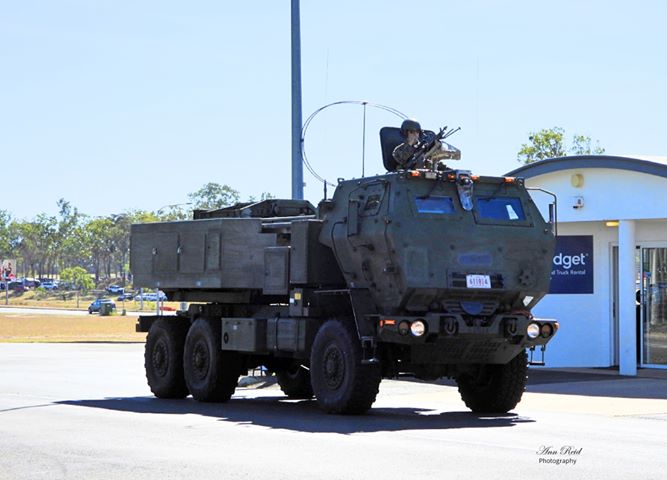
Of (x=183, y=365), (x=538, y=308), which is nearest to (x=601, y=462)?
(x=183, y=365)

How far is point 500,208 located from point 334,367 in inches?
115

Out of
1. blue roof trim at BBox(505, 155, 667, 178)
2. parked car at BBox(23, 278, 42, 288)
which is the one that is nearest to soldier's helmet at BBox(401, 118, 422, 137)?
blue roof trim at BBox(505, 155, 667, 178)

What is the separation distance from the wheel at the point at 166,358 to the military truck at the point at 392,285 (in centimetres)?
103

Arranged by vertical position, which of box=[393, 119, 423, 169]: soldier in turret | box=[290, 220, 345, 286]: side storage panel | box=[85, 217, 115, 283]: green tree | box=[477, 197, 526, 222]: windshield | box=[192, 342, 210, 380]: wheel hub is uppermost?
box=[85, 217, 115, 283]: green tree

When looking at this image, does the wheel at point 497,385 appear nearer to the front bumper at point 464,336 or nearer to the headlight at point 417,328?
the front bumper at point 464,336

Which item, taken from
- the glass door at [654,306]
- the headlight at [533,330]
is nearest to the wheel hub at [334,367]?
the headlight at [533,330]

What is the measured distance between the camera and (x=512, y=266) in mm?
16828

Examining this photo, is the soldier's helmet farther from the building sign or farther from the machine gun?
the building sign

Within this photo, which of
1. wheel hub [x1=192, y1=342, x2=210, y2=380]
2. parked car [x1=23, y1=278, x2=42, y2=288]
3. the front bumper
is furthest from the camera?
parked car [x1=23, y1=278, x2=42, y2=288]

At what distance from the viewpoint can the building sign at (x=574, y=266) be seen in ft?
83.8

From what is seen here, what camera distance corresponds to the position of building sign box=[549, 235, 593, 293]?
2553 centimetres

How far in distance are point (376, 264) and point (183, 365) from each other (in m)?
4.52

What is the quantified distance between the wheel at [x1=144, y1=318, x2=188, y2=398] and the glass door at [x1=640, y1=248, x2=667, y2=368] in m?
8.72

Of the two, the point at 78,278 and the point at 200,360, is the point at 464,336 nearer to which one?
the point at 200,360
